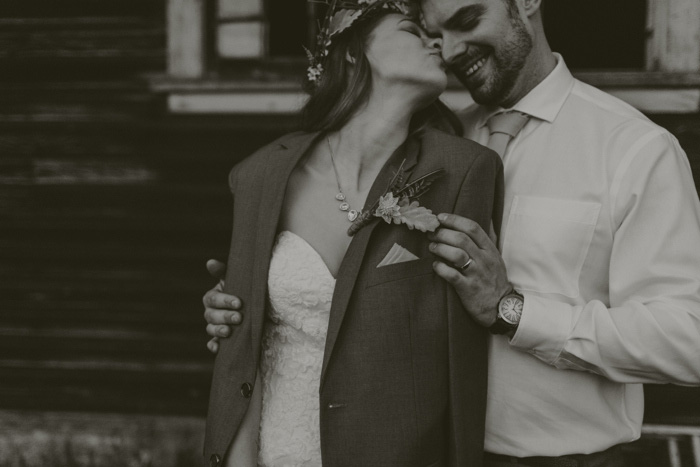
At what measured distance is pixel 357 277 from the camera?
1.81m

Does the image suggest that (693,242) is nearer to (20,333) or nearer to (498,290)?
(498,290)

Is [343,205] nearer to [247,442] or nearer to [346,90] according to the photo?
[346,90]

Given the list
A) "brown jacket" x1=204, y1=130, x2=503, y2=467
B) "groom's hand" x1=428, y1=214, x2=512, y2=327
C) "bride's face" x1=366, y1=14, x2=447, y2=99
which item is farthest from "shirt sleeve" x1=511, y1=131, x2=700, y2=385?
"bride's face" x1=366, y1=14, x2=447, y2=99

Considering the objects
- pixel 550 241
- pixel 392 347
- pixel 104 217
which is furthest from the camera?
pixel 104 217

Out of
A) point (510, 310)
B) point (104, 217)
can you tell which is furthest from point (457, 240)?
point (104, 217)

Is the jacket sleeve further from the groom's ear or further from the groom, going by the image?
the groom's ear

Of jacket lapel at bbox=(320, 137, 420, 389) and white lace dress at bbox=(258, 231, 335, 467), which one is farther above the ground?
jacket lapel at bbox=(320, 137, 420, 389)

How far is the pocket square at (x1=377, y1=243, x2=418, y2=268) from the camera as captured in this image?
182 cm

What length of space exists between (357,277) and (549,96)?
917 millimetres

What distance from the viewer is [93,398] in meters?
4.12

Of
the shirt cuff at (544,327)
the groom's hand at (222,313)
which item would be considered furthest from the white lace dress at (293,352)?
the shirt cuff at (544,327)

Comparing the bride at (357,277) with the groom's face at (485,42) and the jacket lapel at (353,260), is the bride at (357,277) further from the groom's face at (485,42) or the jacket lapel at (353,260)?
the groom's face at (485,42)

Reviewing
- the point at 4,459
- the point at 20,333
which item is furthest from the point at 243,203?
the point at 4,459

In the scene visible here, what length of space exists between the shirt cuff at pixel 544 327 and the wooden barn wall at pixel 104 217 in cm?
225
